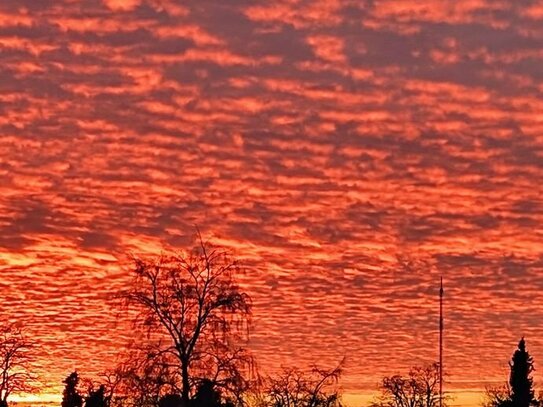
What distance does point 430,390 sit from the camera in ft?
642

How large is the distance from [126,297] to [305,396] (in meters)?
98.2

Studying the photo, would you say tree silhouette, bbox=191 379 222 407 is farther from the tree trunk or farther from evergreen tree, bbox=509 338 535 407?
evergreen tree, bbox=509 338 535 407

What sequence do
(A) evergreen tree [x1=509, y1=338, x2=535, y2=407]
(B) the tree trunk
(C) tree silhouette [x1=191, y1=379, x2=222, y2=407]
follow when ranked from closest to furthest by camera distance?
(B) the tree trunk < (C) tree silhouette [x1=191, y1=379, x2=222, y2=407] < (A) evergreen tree [x1=509, y1=338, x2=535, y2=407]

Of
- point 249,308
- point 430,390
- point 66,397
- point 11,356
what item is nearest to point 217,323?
point 249,308

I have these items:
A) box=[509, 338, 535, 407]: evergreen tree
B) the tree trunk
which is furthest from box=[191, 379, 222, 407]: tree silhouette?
box=[509, 338, 535, 407]: evergreen tree

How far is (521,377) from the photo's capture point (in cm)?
12381

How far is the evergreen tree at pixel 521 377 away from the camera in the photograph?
122 metres

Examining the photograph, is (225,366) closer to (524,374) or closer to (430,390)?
(524,374)

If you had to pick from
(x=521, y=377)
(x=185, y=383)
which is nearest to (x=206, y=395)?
(x=185, y=383)

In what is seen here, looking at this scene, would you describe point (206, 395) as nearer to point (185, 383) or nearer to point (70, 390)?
point (185, 383)

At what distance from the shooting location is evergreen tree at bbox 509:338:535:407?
12231 centimetres

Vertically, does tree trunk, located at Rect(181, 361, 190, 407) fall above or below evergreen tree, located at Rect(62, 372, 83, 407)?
below

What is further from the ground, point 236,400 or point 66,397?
point 66,397

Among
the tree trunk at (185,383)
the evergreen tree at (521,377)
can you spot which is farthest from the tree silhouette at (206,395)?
the evergreen tree at (521,377)
